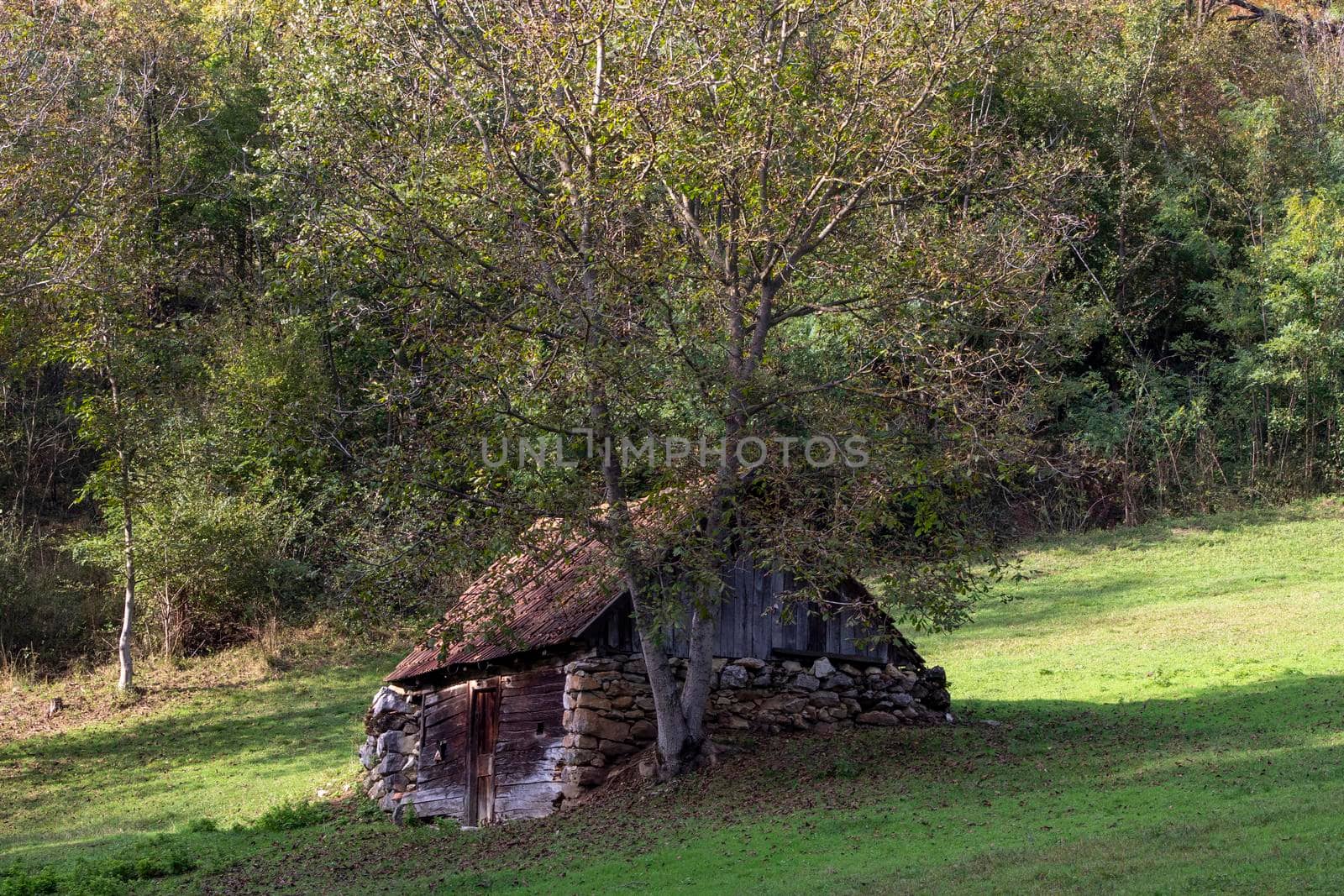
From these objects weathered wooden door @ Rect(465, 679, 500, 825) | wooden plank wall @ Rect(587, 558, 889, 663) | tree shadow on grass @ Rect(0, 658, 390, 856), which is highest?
wooden plank wall @ Rect(587, 558, 889, 663)

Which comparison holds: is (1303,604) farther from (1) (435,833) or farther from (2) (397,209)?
(2) (397,209)

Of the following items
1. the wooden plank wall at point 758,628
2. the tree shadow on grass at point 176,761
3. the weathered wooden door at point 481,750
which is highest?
the wooden plank wall at point 758,628

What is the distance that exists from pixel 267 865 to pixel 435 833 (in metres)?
2.18

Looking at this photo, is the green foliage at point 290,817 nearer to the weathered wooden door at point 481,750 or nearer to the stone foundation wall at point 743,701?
the stone foundation wall at point 743,701

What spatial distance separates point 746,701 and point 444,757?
492cm

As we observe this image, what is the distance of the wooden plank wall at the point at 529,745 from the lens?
51.8 ft

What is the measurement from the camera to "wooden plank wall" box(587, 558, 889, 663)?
51.6 ft

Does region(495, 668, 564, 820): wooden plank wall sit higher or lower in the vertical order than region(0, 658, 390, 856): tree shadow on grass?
higher

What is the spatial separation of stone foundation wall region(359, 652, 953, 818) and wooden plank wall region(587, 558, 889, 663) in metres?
0.18

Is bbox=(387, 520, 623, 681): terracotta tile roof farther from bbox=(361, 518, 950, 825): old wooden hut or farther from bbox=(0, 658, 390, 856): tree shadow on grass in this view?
bbox=(0, 658, 390, 856): tree shadow on grass

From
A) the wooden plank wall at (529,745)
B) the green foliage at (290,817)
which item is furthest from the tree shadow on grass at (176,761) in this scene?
the wooden plank wall at (529,745)

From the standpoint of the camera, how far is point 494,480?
1362 cm

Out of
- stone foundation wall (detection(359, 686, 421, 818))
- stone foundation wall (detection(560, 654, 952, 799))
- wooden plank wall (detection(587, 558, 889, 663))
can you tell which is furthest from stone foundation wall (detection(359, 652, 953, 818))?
stone foundation wall (detection(359, 686, 421, 818))

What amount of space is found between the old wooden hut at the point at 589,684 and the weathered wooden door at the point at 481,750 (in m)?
0.02
